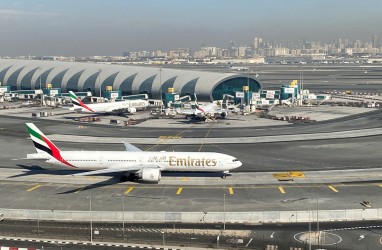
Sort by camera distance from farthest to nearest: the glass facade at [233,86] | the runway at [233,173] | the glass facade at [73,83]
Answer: the glass facade at [73,83], the glass facade at [233,86], the runway at [233,173]

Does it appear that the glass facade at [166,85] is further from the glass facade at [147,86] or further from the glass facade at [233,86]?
the glass facade at [233,86]

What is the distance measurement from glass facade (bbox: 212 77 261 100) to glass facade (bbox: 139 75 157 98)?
27735 mm

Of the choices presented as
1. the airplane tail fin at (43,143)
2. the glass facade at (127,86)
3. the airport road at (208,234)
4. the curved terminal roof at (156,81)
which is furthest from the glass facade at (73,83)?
the airport road at (208,234)

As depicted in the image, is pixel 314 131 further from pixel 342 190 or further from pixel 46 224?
pixel 46 224

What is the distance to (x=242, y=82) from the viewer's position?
175125 mm

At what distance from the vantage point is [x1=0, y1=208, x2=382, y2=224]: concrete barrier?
4919 cm

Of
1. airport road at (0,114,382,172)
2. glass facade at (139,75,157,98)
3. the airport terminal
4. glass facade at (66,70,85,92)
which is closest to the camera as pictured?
the airport terminal

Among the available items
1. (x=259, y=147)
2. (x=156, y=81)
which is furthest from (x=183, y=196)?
(x=156, y=81)

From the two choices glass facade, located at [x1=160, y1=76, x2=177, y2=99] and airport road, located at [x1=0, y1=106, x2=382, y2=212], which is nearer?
airport road, located at [x1=0, y1=106, x2=382, y2=212]

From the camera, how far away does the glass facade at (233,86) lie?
166375 millimetres

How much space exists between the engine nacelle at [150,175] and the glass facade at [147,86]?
116m

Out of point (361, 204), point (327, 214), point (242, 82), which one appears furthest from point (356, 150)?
point (242, 82)

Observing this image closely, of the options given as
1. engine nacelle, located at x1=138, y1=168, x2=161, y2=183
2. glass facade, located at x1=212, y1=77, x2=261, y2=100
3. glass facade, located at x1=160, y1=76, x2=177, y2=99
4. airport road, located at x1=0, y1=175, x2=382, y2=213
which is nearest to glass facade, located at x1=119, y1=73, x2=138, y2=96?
glass facade, located at x1=160, y1=76, x2=177, y2=99

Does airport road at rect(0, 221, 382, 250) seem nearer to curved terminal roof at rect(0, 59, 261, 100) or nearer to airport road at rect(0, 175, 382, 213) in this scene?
airport road at rect(0, 175, 382, 213)
